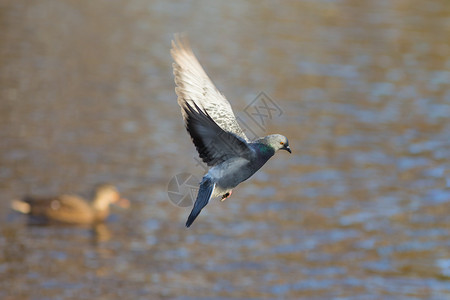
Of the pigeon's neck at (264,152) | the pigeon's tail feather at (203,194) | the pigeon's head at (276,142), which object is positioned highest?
the pigeon's head at (276,142)

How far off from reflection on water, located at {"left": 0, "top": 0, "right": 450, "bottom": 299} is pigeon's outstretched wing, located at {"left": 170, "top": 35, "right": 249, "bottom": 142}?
6.47 m

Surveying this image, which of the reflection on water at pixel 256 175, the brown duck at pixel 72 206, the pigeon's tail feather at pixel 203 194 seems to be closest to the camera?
the pigeon's tail feather at pixel 203 194

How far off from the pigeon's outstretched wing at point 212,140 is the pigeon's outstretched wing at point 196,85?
600 millimetres

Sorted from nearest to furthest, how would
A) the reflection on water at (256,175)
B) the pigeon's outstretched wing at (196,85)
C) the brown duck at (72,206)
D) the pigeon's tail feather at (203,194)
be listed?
the pigeon's tail feather at (203,194) < the pigeon's outstretched wing at (196,85) < the reflection on water at (256,175) < the brown duck at (72,206)

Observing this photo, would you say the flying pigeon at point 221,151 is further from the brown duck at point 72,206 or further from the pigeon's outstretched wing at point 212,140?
the brown duck at point 72,206

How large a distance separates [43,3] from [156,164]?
12.7 metres

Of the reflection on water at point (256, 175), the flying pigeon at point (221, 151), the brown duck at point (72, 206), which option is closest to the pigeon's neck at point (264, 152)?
the flying pigeon at point (221, 151)

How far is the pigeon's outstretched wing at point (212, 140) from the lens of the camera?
4691 mm

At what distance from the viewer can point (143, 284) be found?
39.5 feet

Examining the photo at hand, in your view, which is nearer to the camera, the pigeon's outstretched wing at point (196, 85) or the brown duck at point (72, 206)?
the pigeon's outstretched wing at point (196, 85)

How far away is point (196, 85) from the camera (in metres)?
5.72

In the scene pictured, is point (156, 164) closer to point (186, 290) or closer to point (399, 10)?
point (186, 290)

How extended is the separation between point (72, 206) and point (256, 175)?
170 inches

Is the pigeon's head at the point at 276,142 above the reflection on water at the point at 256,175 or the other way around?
the other way around
